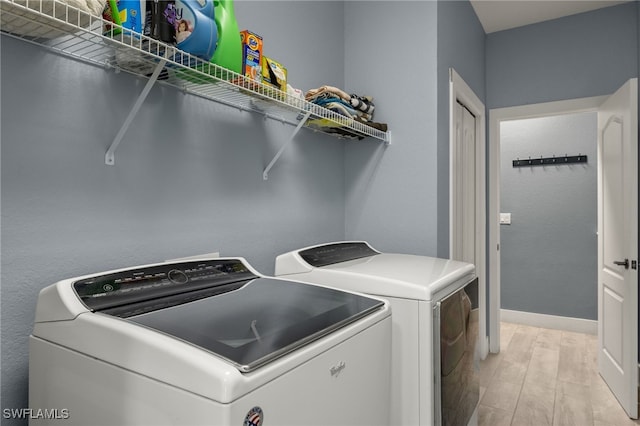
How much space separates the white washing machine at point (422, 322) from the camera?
52.9 inches

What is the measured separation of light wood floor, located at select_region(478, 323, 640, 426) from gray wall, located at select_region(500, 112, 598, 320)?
1.50 feet

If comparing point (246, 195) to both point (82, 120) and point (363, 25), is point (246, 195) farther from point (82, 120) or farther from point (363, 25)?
point (363, 25)

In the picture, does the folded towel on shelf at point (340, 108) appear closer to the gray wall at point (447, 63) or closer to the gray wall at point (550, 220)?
the gray wall at point (447, 63)

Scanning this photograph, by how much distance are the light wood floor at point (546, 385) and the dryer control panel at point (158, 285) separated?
6.40 ft

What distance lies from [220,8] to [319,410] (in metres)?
1.14

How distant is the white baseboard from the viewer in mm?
3986

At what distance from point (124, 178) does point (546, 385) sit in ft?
9.95

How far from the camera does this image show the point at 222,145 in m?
1.58

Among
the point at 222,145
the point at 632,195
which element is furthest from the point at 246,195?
the point at 632,195

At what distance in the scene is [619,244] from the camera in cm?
265

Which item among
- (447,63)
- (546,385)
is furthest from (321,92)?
(546,385)

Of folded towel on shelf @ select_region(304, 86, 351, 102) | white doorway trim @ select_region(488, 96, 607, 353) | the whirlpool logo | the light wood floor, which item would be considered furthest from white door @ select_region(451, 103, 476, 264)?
the whirlpool logo

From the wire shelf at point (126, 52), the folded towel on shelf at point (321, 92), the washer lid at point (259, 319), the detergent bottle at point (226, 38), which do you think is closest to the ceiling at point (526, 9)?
the folded towel on shelf at point (321, 92)

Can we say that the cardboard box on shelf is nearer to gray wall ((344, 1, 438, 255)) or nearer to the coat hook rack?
gray wall ((344, 1, 438, 255))
